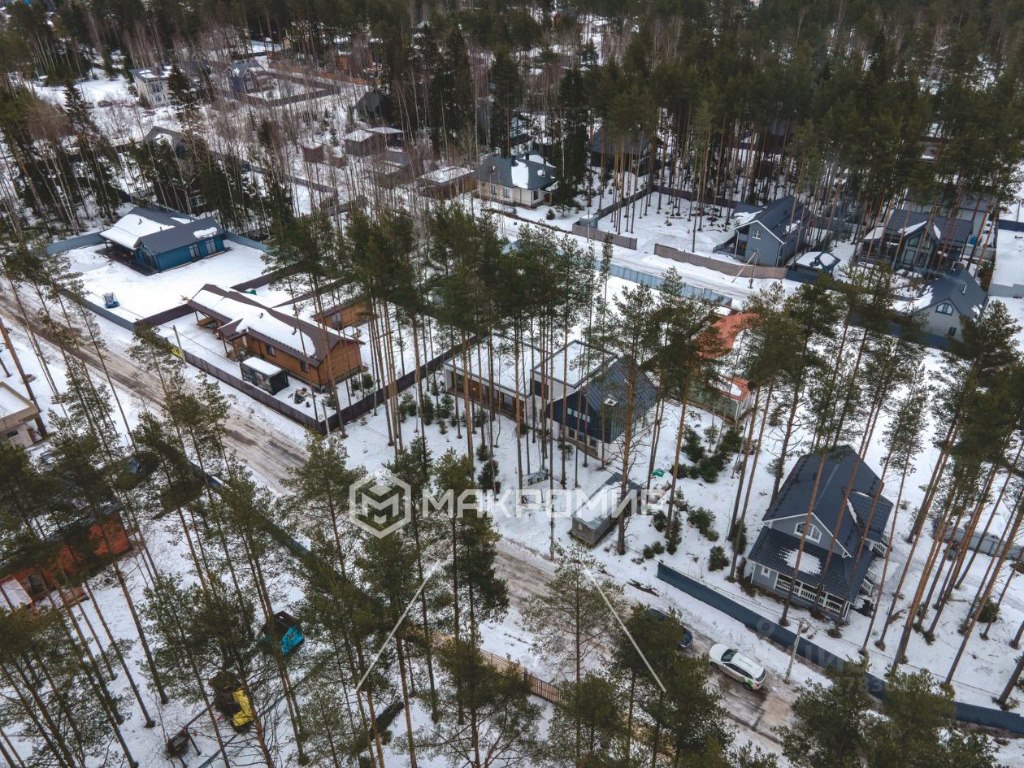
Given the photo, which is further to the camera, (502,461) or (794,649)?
(502,461)

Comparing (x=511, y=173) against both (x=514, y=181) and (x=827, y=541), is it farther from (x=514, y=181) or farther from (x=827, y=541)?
(x=827, y=541)

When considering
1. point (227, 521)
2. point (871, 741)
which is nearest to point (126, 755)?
point (227, 521)

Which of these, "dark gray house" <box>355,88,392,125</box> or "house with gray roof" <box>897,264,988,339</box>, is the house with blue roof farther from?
"house with gray roof" <box>897,264,988,339</box>

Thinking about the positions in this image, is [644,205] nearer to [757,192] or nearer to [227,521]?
[757,192]

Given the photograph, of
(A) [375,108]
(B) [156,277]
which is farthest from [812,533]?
(A) [375,108]

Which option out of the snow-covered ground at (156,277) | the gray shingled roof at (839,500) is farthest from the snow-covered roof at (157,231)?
the gray shingled roof at (839,500)

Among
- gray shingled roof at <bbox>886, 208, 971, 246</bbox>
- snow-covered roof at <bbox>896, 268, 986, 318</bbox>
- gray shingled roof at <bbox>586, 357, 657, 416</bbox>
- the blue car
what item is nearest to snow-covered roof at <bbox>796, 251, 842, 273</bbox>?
gray shingled roof at <bbox>886, 208, 971, 246</bbox>
